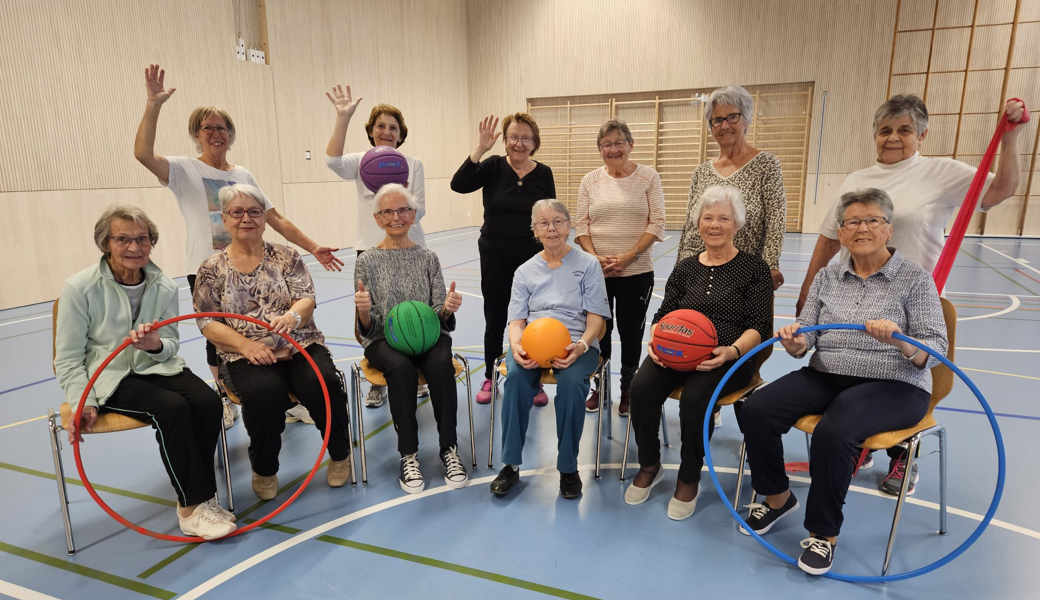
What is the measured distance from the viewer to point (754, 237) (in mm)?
2910

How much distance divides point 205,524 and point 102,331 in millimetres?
868

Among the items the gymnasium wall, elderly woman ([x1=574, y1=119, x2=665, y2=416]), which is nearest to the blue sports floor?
elderly woman ([x1=574, y1=119, x2=665, y2=416])

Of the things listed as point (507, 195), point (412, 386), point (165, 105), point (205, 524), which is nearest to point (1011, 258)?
point (507, 195)

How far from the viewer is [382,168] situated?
10.9 feet

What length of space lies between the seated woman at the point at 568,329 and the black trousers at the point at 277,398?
762 millimetres

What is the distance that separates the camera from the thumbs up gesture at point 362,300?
9.18 feet

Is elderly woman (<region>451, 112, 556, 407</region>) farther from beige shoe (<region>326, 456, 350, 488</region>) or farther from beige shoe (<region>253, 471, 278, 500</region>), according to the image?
beige shoe (<region>253, 471, 278, 500</region>)

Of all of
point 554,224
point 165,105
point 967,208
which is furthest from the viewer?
point 165,105

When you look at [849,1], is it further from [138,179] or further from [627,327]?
[138,179]

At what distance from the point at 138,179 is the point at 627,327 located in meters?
6.78

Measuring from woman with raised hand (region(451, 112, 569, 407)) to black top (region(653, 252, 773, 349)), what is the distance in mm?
1093

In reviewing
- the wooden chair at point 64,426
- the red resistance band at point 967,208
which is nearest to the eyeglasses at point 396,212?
the wooden chair at point 64,426

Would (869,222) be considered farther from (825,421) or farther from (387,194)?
(387,194)

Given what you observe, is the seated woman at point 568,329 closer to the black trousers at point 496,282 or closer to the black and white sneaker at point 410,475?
the black and white sneaker at point 410,475
